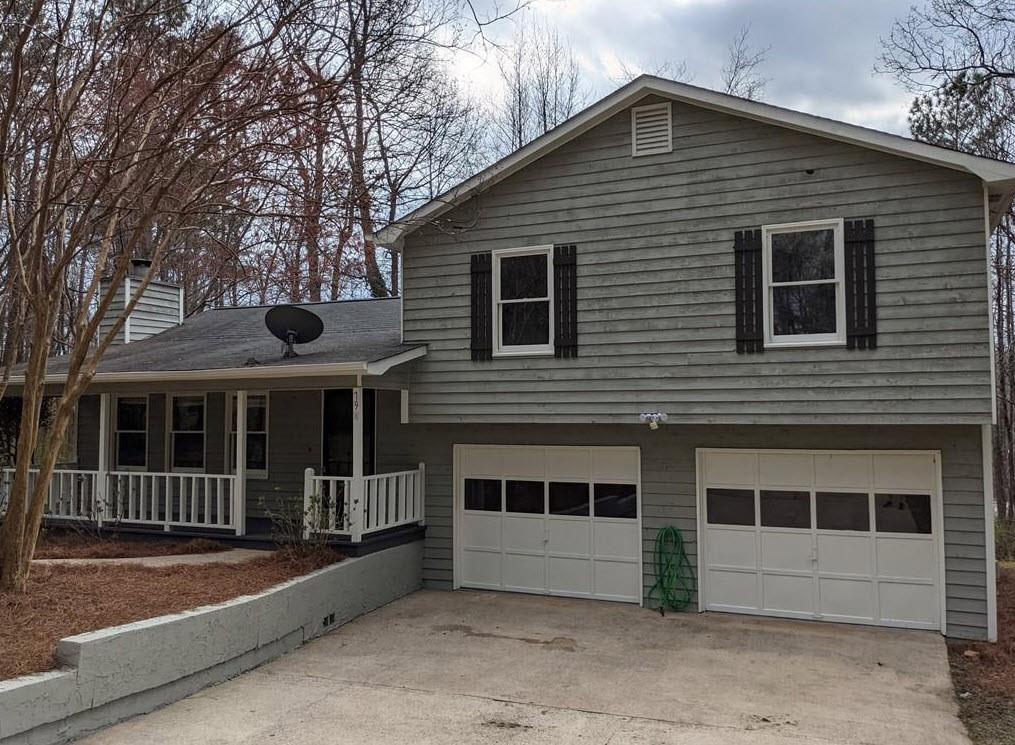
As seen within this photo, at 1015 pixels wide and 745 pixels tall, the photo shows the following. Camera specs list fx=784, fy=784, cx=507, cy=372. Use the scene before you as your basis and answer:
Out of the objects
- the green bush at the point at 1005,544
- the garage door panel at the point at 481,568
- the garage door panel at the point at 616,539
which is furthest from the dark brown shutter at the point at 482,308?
the green bush at the point at 1005,544

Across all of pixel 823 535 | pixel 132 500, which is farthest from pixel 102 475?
pixel 823 535

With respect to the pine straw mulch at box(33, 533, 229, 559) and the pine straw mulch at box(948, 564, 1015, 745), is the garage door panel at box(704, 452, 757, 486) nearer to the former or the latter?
the pine straw mulch at box(948, 564, 1015, 745)

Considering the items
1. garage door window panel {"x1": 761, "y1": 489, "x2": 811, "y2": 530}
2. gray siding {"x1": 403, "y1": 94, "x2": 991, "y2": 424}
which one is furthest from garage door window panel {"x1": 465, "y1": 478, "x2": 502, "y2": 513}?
garage door window panel {"x1": 761, "y1": 489, "x2": 811, "y2": 530}

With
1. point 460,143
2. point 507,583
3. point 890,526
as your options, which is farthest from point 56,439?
point 890,526

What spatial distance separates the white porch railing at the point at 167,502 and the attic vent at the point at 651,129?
6.77 m

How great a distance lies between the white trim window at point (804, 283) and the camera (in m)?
8.54

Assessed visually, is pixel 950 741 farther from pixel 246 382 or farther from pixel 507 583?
pixel 246 382

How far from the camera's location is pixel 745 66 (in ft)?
74.9

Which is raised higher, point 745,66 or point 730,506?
point 745,66

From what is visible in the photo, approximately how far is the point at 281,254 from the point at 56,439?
10.9 m

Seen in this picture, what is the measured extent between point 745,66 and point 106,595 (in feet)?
71.3

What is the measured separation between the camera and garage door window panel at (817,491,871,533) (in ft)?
29.9

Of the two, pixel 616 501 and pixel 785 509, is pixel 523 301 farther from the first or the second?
pixel 785 509

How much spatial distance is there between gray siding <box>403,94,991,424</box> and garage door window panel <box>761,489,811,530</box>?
1.27 meters
